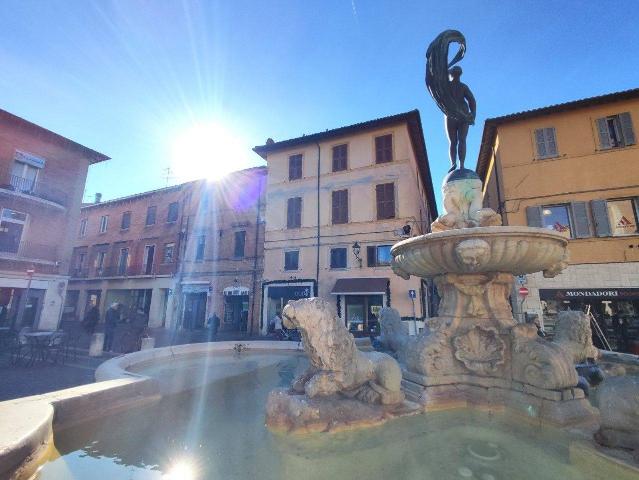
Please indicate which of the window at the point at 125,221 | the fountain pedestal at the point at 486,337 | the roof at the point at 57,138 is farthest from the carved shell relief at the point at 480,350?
the window at the point at 125,221

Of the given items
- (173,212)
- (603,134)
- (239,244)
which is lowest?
(239,244)

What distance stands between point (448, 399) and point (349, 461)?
1.69 metres

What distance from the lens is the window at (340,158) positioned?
19.6 m

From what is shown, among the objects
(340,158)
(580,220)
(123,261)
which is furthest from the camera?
(123,261)

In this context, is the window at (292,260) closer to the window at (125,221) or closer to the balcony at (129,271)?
the balcony at (129,271)

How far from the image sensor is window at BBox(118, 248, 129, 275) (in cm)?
2565

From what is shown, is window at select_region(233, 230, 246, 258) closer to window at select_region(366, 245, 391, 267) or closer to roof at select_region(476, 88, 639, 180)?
window at select_region(366, 245, 391, 267)

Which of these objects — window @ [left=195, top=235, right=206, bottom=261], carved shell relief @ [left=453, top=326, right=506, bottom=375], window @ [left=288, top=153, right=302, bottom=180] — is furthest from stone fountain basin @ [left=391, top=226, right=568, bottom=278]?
window @ [left=195, top=235, right=206, bottom=261]

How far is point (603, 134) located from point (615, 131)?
1.68ft

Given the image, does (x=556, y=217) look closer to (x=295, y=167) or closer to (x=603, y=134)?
(x=603, y=134)

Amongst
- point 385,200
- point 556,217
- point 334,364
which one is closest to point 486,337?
point 334,364

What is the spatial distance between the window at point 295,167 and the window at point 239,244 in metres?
4.95

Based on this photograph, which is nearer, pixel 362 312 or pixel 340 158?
pixel 362 312

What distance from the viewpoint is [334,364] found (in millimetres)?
3072
